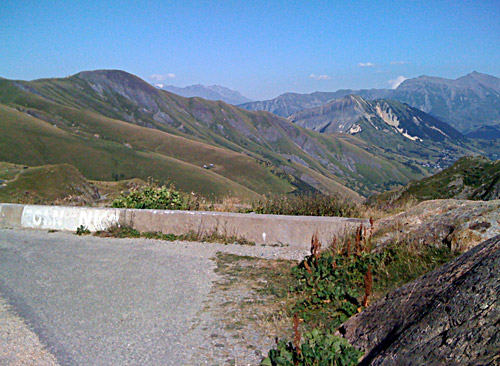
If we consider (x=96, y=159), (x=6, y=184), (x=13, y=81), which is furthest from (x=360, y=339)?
Answer: (x=13, y=81)

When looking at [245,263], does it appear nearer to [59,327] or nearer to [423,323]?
[59,327]

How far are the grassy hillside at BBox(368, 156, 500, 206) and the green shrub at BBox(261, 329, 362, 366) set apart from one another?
8900 mm

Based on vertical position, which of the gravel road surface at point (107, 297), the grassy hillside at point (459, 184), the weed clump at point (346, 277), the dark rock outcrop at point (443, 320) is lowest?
the gravel road surface at point (107, 297)

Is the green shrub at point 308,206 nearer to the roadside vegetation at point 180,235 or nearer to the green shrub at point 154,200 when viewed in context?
the roadside vegetation at point 180,235

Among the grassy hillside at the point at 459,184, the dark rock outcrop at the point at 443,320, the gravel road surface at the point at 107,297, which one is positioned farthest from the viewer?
the grassy hillside at the point at 459,184

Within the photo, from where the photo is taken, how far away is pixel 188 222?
32.5ft

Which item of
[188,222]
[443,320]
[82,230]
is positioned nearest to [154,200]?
[82,230]

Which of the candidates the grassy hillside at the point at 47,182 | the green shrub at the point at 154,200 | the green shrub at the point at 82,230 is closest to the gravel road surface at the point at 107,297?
the green shrub at the point at 82,230

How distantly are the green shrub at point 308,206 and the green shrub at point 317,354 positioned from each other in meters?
6.51

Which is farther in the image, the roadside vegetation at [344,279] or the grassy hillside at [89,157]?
the grassy hillside at [89,157]

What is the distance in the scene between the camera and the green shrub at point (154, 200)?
11398 mm

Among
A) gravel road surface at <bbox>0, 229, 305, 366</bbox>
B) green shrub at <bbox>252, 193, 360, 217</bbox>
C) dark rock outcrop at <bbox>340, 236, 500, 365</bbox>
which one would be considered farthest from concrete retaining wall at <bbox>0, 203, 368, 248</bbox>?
dark rock outcrop at <bbox>340, 236, 500, 365</bbox>

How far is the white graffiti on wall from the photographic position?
1054cm

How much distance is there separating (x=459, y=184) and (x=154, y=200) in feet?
31.1
